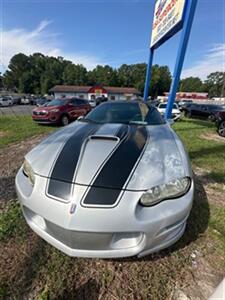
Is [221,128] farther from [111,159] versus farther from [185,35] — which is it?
[111,159]

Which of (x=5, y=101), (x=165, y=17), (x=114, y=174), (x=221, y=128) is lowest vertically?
(x=5, y=101)

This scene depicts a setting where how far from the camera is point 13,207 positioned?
2.44 m

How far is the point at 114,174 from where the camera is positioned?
1.54 meters

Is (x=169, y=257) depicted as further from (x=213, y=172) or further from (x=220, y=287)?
(x=213, y=172)

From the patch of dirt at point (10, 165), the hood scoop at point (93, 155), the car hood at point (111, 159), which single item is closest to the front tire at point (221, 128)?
the car hood at point (111, 159)

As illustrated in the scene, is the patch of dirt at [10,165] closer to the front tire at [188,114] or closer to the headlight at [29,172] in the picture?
the headlight at [29,172]

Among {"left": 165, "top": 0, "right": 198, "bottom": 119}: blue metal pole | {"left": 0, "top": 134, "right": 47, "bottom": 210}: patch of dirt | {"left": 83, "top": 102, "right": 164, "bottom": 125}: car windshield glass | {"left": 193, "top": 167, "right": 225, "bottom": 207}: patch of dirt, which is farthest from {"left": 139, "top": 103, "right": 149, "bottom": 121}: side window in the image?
{"left": 165, "top": 0, "right": 198, "bottom": 119}: blue metal pole

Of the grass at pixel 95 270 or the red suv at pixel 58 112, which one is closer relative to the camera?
the grass at pixel 95 270

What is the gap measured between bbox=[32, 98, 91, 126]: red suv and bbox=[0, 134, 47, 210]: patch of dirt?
3207mm

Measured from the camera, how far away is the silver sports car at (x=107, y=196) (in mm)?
1368

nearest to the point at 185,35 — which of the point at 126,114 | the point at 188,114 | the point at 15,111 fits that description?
the point at 126,114

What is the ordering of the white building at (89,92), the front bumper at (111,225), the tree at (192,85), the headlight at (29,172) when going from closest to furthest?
the front bumper at (111,225) → the headlight at (29,172) → the white building at (89,92) → the tree at (192,85)

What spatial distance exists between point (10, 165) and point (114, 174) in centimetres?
302

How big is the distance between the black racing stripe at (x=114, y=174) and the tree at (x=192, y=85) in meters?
104
